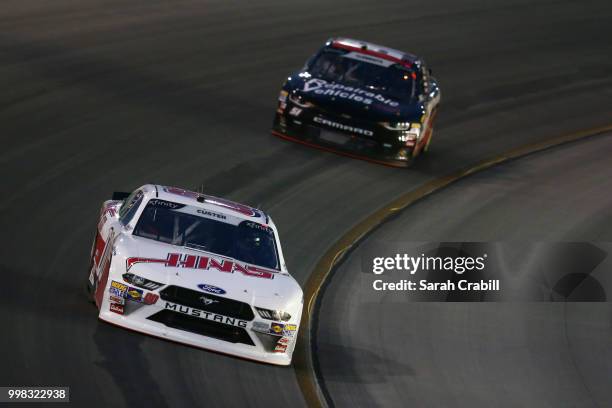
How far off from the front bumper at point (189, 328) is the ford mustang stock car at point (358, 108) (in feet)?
25.0

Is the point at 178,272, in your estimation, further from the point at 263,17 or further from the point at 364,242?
the point at 263,17

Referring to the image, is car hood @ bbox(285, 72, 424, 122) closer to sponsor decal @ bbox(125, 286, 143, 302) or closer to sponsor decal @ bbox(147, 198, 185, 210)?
sponsor decal @ bbox(147, 198, 185, 210)

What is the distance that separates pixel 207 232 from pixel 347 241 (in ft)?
13.1

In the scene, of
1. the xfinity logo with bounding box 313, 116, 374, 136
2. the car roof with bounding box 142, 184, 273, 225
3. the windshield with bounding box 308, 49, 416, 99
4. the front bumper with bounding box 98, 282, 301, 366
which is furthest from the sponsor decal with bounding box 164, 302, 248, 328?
the windshield with bounding box 308, 49, 416, 99

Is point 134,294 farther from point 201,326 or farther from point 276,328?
point 276,328

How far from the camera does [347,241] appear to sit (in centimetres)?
1625

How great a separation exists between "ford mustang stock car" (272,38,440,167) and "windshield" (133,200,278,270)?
6.29 metres

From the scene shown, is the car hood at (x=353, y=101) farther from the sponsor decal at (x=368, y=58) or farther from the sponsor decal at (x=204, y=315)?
the sponsor decal at (x=204, y=315)

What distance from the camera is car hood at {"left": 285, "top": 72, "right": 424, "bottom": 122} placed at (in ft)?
61.9

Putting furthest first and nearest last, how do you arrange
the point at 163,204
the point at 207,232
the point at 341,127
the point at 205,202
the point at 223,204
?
the point at 341,127
the point at 223,204
the point at 205,202
the point at 163,204
the point at 207,232

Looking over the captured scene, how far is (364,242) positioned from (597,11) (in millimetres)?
17943

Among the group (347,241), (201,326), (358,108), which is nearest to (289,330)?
(201,326)

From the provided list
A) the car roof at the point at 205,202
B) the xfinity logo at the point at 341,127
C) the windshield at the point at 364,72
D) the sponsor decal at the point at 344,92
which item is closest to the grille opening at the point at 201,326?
the car roof at the point at 205,202

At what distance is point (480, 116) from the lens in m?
23.0
